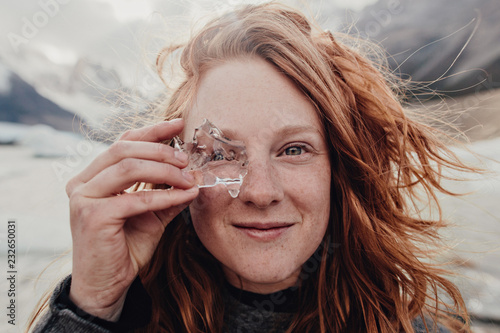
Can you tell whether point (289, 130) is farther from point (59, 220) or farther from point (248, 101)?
point (59, 220)

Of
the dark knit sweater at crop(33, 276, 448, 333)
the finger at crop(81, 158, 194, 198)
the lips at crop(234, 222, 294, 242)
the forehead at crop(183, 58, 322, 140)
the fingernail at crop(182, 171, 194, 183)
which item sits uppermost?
the forehead at crop(183, 58, 322, 140)

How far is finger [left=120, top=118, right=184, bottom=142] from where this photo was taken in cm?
124

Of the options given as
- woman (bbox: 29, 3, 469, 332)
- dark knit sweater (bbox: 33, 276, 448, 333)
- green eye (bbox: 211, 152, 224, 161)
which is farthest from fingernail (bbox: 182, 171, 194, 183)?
dark knit sweater (bbox: 33, 276, 448, 333)

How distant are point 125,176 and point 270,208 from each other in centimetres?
56

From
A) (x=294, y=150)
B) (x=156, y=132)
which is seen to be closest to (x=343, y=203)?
(x=294, y=150)

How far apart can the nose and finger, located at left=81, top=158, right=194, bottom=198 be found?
290mm

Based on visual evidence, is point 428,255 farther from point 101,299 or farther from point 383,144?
point 101,299

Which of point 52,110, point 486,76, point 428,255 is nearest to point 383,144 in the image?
point 428,255

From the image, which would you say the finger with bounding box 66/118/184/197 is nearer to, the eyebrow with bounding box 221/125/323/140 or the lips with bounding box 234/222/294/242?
the eyebrow with bounding box 221/125/323/140

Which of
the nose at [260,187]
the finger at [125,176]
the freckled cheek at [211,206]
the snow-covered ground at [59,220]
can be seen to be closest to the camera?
the finger at [125,176]

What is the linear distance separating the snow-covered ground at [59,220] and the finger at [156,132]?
862mm

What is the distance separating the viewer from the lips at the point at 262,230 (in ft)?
4.32

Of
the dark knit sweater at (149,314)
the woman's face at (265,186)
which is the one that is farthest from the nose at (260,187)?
the dark knit sweater at (149,314)

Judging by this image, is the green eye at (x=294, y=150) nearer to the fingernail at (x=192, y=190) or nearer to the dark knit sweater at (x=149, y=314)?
the fingernail at (x=192, y=190)
